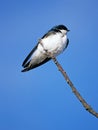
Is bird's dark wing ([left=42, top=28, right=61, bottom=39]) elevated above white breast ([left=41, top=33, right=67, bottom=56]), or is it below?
above

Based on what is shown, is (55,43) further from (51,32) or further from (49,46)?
(51,32)

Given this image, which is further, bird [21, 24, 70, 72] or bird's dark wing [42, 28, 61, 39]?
bird's dark wing [42, 28, 61, 39]

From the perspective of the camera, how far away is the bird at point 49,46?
6.66 m

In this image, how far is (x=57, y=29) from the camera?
7.13 meters

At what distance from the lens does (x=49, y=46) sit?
260 inches

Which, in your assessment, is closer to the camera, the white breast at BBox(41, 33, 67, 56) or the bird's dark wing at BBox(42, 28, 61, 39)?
the white breast at BBox(41, 33, 67, 56)

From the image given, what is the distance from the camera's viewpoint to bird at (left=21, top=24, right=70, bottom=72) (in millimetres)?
6659

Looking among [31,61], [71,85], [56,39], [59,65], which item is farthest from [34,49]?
[71,85]

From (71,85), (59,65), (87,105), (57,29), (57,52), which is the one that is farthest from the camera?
(57,29)

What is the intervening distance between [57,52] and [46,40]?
1.21ft

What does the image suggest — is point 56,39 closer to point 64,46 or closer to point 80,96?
point 64,46

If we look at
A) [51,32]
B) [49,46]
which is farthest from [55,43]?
[51,32]

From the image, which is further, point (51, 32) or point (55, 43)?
point (51, 32)

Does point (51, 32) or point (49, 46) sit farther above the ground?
point (51, 32)
